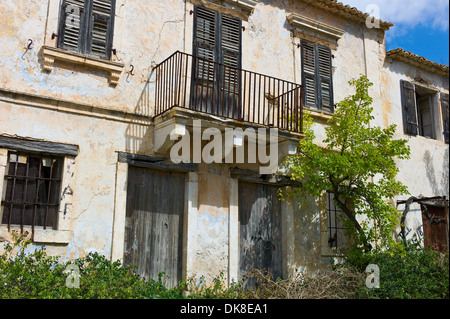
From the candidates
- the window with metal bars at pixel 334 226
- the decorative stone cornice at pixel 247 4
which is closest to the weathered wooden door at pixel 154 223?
the window with metal bars at pixel 334 226

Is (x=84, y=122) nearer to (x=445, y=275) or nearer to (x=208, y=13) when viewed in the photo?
(x=208, y=13)

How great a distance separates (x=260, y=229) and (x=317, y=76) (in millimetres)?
3721

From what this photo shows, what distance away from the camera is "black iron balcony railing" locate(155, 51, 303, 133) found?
26.6 feet

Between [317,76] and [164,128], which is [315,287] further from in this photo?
[317,76]

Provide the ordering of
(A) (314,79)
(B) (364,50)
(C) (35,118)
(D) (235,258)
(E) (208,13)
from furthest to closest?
(B) (364,50)
(A) (314,79)
(E) (208,13)
(D) (235,258)
(C) (35,118)

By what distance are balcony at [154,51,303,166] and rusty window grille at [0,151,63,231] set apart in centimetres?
176

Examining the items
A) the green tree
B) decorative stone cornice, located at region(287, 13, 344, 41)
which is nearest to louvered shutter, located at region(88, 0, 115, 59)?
the green tree

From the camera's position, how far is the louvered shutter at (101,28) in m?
7.74

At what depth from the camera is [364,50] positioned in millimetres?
11562

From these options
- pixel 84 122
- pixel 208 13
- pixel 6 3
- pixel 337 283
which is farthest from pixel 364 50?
pixel 6 3

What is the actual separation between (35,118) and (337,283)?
542cm

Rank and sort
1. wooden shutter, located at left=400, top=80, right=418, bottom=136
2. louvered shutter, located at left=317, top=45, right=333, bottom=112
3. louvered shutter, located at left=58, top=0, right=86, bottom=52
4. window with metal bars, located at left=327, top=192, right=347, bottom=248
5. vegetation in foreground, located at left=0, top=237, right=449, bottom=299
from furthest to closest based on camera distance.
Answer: wooden shutter, located at left=400, top=80, right=418, bottom=136 → louvered shutter, located at left=317, top=45, right=333, bottom=112 → window with metal bars, located at left=327, top=192, right=347, bottom=248 → louvered shutter, located at left=58, top=0, right=86, bottom=52 → vegetation in foreground, located at left=0, top=237, right=449, bottom=299

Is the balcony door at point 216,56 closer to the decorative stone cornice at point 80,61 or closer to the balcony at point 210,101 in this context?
the balcony at point 210,101

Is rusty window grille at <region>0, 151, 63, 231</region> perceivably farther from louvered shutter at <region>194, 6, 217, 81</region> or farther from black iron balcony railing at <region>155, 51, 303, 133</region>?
louvered shutter at <region>194, 6, 217, 81</region>
